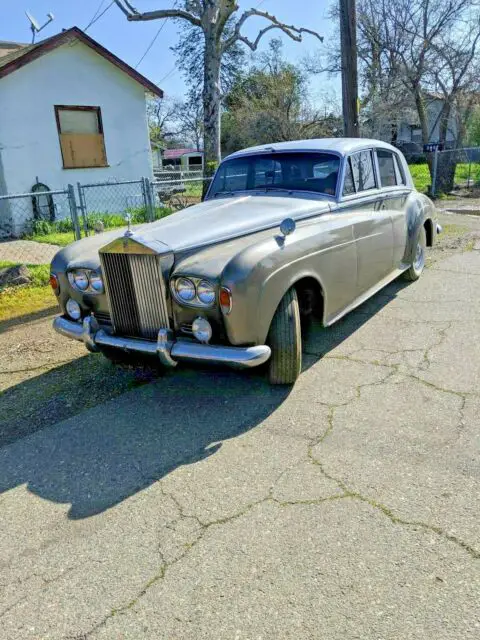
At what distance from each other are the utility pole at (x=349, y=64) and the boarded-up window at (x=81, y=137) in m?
6.36

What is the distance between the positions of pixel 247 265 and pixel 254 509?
4.80 feet

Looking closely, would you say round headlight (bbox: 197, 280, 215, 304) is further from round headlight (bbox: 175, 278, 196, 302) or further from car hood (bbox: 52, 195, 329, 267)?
car hood (bbox: 52, 195, 329, 267)

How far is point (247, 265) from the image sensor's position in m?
3.22

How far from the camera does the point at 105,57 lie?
1248 cm

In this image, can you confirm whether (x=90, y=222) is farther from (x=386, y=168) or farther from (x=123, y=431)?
(x=123, y=431)

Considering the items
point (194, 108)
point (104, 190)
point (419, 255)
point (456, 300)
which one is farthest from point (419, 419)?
point (194, 108)

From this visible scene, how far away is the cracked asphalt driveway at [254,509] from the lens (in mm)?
1971

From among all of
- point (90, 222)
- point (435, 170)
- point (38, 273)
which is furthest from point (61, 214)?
point (435, 170)

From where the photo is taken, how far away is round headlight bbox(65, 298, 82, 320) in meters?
3.96

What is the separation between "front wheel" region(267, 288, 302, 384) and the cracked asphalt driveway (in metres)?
0.23

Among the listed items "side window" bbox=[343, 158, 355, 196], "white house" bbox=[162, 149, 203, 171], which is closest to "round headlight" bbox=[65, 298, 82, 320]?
"side window" bbox=[343, 158, 355, 196]

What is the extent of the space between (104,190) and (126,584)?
1213cm

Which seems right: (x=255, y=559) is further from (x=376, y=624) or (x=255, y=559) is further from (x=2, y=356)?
(x=2, y=356)

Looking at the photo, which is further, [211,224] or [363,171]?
[363,171]
